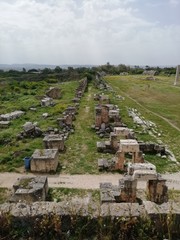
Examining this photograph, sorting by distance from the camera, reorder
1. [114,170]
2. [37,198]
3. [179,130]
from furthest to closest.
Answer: [179,130] < [114,170] < [37,198]

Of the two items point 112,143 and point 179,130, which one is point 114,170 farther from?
point 179,130

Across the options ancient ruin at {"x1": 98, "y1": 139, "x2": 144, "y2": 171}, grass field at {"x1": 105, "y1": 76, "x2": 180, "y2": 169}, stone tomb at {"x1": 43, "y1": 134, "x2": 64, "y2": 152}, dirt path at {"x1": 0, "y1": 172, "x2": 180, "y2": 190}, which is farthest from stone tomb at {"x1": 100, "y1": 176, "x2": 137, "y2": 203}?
stone tomb at {"x1": 43, "y1": 134, "x2": 64, "y2": 152}

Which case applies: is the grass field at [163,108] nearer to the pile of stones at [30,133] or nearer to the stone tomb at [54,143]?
the stone tomb at [54,143]

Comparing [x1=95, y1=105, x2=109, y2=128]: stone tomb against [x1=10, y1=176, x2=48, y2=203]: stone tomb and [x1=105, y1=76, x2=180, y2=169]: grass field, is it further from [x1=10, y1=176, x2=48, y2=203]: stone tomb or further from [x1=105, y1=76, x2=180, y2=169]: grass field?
[x1=10, y1=176, x2=48, y2=203]: stone tomb

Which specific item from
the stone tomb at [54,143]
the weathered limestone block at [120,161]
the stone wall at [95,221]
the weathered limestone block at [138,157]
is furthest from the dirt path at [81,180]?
the stone wall at [95,221]

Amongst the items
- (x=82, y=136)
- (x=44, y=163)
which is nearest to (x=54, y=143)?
(x=44, y=163)

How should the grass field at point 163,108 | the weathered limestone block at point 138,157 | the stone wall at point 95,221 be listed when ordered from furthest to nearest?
the grass field at point 163,108 < the weathered limestone block at point 138,157 < the stone wall at point 95,221

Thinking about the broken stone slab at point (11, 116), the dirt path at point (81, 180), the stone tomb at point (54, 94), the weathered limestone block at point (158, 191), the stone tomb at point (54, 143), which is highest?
the weathered limestone block at point (158, 191)

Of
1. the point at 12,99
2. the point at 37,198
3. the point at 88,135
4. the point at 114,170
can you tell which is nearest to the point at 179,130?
the point at 88,135
